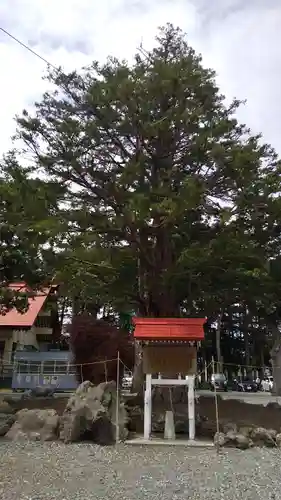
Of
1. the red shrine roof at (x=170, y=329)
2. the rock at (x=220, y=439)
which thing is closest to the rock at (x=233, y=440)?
the rock at (x=220, y=439)

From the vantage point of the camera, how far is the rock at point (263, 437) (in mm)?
10055

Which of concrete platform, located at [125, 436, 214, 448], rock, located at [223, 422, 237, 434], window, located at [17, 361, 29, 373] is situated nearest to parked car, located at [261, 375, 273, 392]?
window, located at [17, 361, 29, 373]

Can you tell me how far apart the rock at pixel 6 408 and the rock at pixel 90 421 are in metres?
3.16

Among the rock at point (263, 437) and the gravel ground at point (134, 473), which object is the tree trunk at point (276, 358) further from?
the gravel ground at point (134, 473)

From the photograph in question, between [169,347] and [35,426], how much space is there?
11.1ft

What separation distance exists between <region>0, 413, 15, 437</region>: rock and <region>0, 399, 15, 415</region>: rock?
2.60 ft

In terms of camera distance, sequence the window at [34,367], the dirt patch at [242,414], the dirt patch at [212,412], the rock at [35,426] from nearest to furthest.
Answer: the rock at [35,426] → the dirt patch at [212,412] → the dirt patch at [242,414] → the window at [34,367]

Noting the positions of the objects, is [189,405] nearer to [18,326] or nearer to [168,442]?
[168,442]

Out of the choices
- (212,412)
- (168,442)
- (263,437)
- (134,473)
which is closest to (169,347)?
(168,442)

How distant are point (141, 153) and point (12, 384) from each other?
1563cm

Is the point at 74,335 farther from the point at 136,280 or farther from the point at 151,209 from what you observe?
the point at 151,209

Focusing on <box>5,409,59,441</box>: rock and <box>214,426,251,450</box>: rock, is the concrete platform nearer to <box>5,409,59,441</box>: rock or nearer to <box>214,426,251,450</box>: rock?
<box>214,426,251,450</box>: rock

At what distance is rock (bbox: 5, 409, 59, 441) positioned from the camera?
32.8 ft

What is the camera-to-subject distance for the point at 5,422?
11062 millimetres
